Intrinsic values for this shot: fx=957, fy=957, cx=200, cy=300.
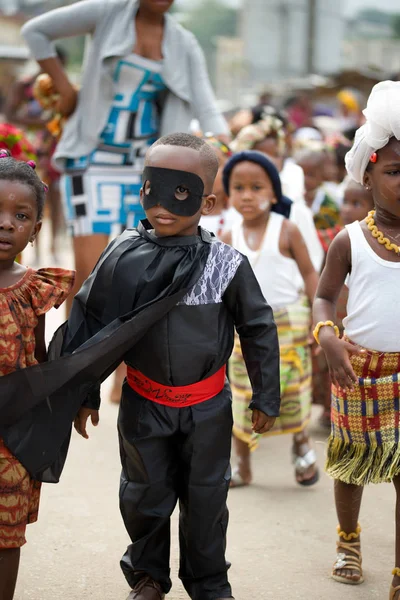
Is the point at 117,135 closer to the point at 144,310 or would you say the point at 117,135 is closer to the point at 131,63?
the point at 131,63

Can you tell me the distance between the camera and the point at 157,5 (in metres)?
5.45

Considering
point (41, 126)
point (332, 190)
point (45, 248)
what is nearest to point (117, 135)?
point (332, 190)

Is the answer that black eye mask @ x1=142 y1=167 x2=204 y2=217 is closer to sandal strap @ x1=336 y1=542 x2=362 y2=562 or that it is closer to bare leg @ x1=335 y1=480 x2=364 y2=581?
bare leg @ x1=335 y1=480 x2=364 y2=581

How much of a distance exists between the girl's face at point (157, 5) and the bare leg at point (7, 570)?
350 cm

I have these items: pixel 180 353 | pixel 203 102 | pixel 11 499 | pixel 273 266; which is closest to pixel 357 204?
pixel 273 266

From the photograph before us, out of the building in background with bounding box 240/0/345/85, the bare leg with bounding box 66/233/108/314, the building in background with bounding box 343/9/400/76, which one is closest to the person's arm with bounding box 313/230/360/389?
the bare leg with bounding box 66/233/108/314

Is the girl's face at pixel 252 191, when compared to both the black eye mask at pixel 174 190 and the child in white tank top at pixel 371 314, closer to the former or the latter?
the child in white tank top at pixel 371 314

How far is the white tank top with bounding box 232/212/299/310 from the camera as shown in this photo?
4754mm

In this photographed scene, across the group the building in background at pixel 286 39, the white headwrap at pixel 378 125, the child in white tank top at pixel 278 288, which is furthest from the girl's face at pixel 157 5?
the building in background at pixel 286 39

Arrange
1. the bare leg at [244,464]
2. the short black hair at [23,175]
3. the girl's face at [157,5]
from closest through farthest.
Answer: the short black hair at [23,175], the bare leg at [244,464], the girl's face at [157,5]

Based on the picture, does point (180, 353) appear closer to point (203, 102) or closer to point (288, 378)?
point (288, 378)

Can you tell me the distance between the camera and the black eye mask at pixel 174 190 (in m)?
3.08

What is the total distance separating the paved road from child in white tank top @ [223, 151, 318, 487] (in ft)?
0.72

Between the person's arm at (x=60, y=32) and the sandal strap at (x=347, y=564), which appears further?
the person's arm at (x=60, y=32)
